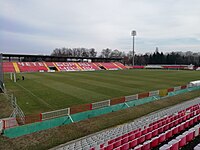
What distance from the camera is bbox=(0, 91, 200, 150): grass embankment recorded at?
9758 millimetres

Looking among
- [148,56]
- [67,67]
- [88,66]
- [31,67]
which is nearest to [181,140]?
[31,67]

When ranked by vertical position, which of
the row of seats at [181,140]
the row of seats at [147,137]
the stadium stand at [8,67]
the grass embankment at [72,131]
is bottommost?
the grass embankment at [72,131]

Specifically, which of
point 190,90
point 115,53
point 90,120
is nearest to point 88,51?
point 115,53

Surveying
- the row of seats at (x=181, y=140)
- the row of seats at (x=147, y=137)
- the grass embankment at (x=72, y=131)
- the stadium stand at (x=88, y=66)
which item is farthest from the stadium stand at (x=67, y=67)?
the row of seats at (x=181, y=140)

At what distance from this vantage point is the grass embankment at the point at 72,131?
9.76 meters

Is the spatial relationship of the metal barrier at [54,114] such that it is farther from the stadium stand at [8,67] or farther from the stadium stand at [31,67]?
the stadium stand at [31,67]

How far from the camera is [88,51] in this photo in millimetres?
149250

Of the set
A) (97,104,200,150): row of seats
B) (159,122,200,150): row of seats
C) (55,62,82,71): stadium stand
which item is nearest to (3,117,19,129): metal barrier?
(97,104,200,150): row of seats

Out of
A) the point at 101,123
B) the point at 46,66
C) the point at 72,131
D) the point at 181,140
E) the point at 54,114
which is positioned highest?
the point at 46,66

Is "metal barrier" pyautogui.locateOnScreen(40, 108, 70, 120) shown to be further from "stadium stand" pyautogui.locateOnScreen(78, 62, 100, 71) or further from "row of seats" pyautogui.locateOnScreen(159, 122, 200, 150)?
"stadium stand" pyautogui.locateOnScreen(78, 62, 100, 71)

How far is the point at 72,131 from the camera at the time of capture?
11.5 meters

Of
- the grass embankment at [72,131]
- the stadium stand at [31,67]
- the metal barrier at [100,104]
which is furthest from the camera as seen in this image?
the stadium stand at [31,67]

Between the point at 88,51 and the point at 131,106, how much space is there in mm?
134686

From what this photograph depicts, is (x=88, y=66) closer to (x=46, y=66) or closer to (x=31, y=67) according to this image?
(x=46, y=66)
